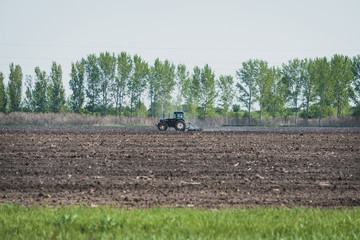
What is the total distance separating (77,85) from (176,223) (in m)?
69.3

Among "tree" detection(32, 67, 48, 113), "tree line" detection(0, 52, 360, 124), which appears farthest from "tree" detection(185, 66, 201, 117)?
"tree" detection(32, 67, 48, 113)

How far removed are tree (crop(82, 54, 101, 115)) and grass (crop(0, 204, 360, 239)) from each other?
215ft

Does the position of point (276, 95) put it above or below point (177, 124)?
above

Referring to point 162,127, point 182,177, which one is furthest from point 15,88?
point 182,177

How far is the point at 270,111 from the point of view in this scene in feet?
223

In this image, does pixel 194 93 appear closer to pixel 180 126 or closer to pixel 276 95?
pixel 276 95

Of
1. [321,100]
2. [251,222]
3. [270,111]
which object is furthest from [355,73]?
[251,222]

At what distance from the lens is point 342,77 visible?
6525 centimetres

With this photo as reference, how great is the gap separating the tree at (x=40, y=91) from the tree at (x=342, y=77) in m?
56.8

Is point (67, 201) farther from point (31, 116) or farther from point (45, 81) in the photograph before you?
point (45, 81)

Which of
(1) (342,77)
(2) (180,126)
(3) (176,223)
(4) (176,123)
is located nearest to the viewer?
(3) (176,223)

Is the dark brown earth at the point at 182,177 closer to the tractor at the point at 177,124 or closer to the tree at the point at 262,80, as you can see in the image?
the tractor at the point at 177,124

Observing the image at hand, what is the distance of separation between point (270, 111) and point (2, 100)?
175 feet

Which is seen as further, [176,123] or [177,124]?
[176,123]
